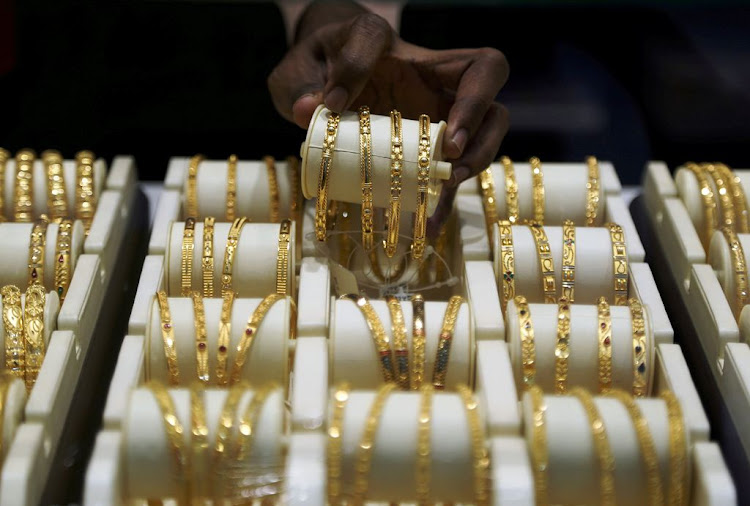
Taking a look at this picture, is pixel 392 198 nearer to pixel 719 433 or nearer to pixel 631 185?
pixel 719 433

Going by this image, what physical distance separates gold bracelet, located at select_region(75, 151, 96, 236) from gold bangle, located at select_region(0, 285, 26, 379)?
0.20m

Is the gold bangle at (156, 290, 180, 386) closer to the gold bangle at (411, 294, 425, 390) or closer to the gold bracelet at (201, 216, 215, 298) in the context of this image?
the gold bracelet at (201, 216, 215, 298)

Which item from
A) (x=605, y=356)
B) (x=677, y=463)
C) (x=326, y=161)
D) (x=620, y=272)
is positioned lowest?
(x=677, y=463)

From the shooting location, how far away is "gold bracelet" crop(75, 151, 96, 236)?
1263 millimetres

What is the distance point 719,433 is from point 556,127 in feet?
2.22

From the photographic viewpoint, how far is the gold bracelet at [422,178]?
3.50 ft

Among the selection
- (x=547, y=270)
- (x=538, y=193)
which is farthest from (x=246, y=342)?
(x=538, y=193)

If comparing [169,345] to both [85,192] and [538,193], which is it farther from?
[538,193]

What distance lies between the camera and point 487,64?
1.18 metres

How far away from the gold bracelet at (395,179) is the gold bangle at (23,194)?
1.66 ft

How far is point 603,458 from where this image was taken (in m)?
0.90

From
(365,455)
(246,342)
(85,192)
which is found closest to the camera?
(365,455)

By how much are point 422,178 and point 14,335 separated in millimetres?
493

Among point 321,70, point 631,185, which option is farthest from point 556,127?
point 321,70
